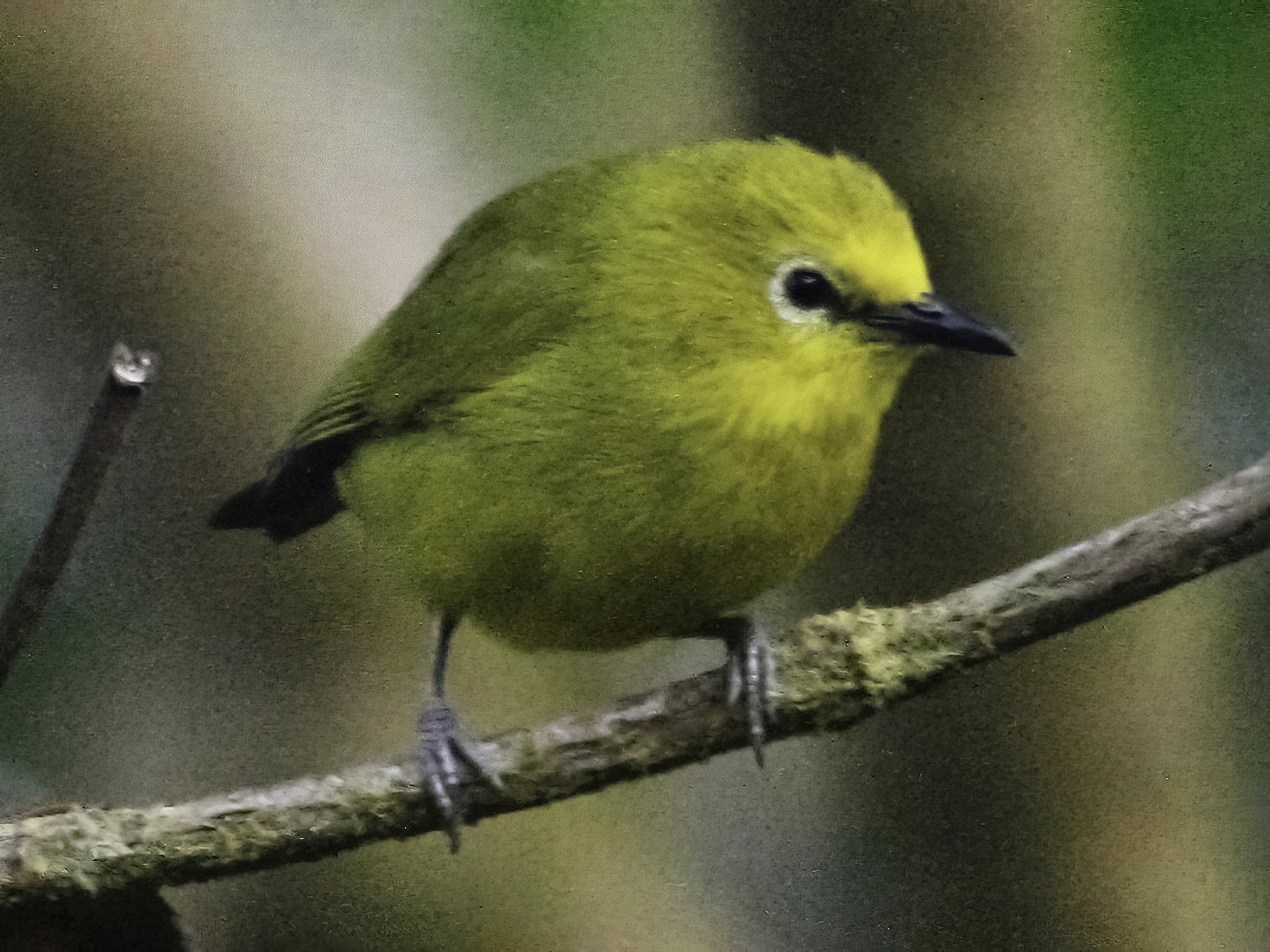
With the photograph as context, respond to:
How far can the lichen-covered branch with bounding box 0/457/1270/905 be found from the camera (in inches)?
33.4

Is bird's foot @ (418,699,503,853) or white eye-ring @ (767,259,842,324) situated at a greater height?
white eye-ring @ (767,259,842,324)

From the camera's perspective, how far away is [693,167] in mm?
917

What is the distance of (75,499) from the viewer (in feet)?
3.18

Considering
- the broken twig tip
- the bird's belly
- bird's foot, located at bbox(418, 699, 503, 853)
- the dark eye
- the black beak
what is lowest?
bird's foot, located at bbox(418, 699, 503, 853)

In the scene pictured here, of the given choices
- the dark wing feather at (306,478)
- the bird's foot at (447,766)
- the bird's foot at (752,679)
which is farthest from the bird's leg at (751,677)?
the dark wing feather at (306,478)

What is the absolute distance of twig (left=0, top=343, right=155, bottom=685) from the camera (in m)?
0.94

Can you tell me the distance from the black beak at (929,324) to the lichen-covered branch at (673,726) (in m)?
0.20

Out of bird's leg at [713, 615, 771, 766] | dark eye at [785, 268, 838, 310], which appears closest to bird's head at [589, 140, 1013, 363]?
dark eye at [785, 268, 838, 310]

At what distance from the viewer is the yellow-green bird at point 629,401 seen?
85cm

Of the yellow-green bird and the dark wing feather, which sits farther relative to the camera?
the dark wing feather

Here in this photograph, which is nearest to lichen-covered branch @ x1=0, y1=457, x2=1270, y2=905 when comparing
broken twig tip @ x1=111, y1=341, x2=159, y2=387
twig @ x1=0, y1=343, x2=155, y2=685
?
twig @ x1=0, y1=343, x2=155, y2=685

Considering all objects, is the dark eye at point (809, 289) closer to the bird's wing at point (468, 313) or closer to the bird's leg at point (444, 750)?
the bird's wing at point (468, 313)

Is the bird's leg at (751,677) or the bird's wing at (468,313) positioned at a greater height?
the bird's wing at (468,313)

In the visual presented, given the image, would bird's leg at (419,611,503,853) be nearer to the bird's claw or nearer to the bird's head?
the bird's claw
